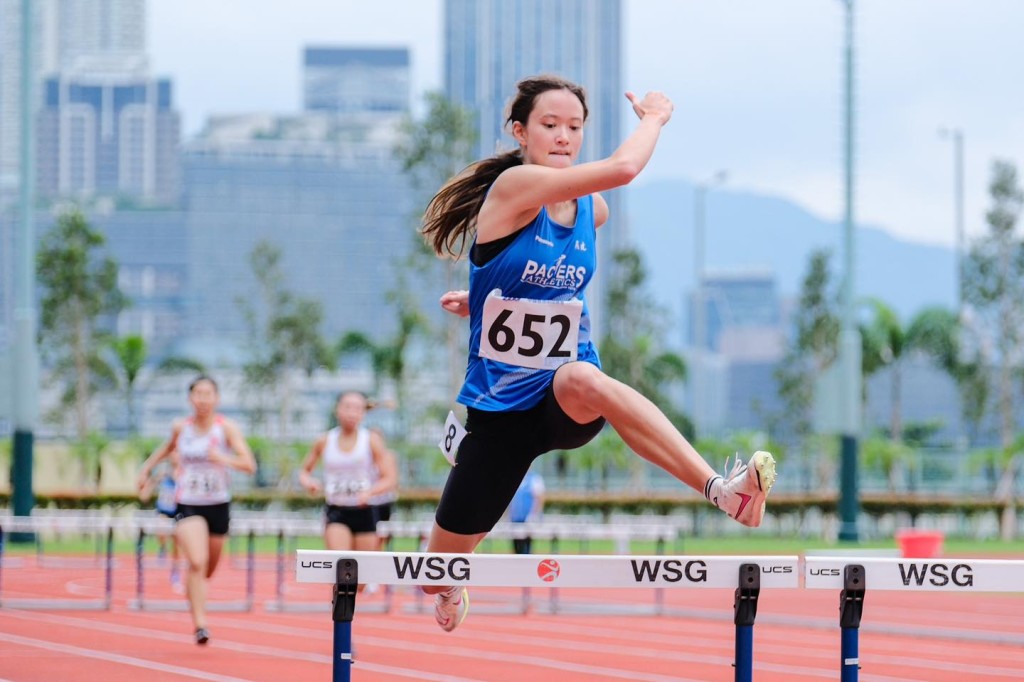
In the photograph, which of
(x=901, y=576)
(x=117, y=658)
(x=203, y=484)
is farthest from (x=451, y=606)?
(x=203, y=484)

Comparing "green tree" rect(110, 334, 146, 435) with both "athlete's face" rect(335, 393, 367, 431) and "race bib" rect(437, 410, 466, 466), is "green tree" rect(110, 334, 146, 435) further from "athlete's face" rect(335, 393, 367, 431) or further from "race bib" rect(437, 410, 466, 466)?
"race bib" rect(437, 410, 466, 466)

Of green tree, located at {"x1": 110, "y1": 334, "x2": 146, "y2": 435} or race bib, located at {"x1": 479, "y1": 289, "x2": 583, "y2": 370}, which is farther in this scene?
A: green tree, located at {"x1": 110, "y1": 334, "x2": 146, "y2": 435}

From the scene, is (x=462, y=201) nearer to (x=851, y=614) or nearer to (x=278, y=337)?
(x=851, y=614)

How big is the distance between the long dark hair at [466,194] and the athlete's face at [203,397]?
15.8 feet

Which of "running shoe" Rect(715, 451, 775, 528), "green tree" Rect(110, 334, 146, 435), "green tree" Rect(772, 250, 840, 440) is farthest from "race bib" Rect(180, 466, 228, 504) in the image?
"green tree" Rect(772, 250, 840, 440)

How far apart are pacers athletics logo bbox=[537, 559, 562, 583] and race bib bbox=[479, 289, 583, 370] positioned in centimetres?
68

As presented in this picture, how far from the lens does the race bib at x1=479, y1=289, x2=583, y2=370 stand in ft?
17.3

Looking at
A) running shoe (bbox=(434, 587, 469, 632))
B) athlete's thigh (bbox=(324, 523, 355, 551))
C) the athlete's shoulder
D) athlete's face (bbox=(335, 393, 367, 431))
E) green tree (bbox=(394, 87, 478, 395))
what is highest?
green tree (bbox=(394, 87, 478, 395))

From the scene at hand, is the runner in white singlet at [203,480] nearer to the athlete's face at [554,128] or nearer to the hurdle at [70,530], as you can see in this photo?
the hurdle at [70,530]

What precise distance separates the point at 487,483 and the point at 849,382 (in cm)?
1786

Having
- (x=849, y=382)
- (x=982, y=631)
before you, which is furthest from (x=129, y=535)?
(x=982, y=631)

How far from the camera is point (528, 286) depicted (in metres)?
5.26

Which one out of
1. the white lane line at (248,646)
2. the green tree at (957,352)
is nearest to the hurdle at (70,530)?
the white lane line at (248,646)

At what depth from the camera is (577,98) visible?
5508 millimetres
